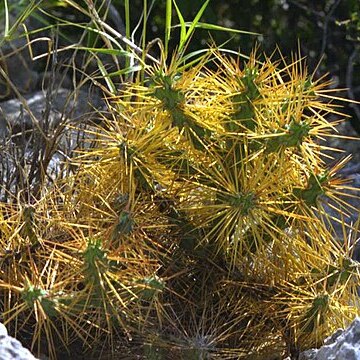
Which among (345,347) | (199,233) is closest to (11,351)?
(345,347)

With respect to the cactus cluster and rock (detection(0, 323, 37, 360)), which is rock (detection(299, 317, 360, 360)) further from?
rock (detection(0, 323, 37, 360))

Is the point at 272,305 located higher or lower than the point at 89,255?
lower

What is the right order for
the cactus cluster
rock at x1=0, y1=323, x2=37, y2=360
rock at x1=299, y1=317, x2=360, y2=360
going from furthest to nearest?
the cactus cluster
rock at x1=299, y1=317, x2=360, y2=360
rock at x1=0, y1=323, x2=37, y2=360

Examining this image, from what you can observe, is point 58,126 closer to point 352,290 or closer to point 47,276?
point 47,276

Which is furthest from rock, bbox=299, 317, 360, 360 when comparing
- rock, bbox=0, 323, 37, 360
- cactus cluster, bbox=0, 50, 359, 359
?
rock, bbox=0, 323, 37, 360

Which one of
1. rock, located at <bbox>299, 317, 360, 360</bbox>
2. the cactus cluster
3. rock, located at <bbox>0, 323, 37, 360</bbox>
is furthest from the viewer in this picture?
the cactus cluster

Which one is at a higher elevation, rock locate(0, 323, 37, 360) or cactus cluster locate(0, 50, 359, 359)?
rock locate(0, 323, 37, 360)

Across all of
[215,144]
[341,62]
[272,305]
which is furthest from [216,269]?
[341,62]

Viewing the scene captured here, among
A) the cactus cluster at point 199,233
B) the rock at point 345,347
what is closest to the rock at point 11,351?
the cactus cluster at point 199,233
